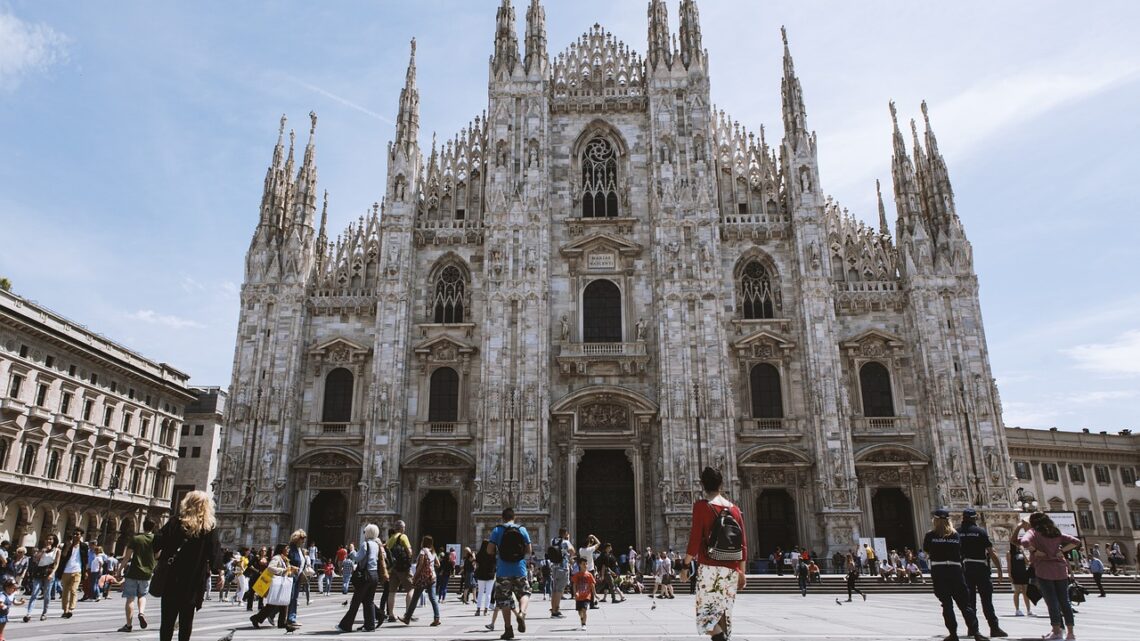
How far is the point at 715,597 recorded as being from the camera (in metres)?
6.80

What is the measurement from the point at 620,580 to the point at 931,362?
649 inches

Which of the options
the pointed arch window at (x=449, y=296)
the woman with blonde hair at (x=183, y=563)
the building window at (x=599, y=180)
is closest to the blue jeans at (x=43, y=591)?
the woman with blonde hair at (x=183, y=563)

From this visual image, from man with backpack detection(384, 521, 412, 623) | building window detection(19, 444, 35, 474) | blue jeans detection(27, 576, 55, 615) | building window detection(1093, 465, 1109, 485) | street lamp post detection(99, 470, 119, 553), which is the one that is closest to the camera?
man with backpack detection(384, 521, 412, 623)

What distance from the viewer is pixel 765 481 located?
3031 cm

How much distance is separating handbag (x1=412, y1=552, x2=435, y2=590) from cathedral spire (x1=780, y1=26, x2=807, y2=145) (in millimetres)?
26948

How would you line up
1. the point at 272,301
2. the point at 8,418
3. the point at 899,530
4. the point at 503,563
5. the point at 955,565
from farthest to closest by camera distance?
the point at 8,418 < the point at 272,301 < the point at 899,530 < the point at 503,563 < the point at 955,565

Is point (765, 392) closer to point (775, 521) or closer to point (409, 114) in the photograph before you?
point (775, 521)

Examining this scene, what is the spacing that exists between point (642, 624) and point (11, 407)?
35.3m

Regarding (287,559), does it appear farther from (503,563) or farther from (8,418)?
(8,418)

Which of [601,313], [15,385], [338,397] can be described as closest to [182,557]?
[338,397]

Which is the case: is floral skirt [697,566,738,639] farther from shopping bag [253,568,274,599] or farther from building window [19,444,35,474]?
building window [19,444,35,474]

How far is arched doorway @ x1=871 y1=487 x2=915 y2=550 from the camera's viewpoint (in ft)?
98.1

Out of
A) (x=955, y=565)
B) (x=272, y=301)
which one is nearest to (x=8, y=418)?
(x=272, y=301)

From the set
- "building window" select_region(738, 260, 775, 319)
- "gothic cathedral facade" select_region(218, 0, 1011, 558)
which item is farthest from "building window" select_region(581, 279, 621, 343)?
"building window" select_region(738, 260, 775, 319)
